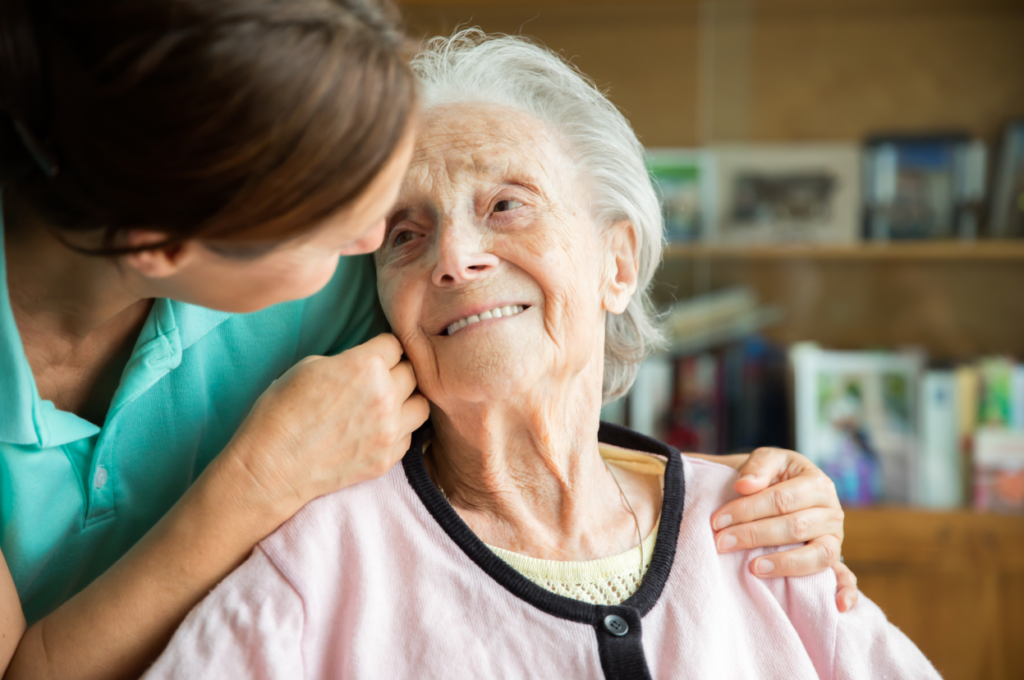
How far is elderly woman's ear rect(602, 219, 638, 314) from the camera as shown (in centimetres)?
128

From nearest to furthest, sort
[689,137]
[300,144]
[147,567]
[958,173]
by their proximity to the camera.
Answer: [300,144] → [147,567] → [958,173] → [689,137]

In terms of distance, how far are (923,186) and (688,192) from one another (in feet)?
2.75

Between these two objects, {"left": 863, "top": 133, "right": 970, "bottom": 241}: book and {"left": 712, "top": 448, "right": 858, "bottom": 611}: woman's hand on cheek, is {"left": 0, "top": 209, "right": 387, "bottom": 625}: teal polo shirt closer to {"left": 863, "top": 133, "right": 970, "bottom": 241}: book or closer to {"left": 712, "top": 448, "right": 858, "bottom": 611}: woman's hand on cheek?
{"left": 712, "top": 448, "right": 858, "bottom": 611}: woman's hand on cheek

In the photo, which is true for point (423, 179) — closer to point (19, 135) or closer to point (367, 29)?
point (367, 29)

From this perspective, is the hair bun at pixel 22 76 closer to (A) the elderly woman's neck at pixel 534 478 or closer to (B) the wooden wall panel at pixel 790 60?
(A) the elderly woman's neck at pixel 534 478

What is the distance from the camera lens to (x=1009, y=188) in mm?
2904

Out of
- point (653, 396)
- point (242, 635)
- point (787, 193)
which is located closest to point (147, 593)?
point (242, 635)

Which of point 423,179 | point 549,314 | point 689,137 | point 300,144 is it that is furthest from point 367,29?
point 689,137

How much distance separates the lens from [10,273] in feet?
Result: 3.26

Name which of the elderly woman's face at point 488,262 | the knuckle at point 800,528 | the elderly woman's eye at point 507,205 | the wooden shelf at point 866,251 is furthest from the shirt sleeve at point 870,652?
the wooden shelf at point 866,251

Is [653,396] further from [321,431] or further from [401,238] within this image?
[321,431]

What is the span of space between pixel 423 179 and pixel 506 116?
0.54ft

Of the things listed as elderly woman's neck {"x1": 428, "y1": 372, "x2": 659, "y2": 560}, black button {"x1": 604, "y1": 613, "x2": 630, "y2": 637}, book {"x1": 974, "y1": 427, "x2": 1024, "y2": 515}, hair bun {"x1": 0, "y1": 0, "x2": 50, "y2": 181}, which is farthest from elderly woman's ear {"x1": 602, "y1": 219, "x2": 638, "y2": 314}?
book {"x1": 974, "y1": 427, "x2": 1024, "y2": 515}

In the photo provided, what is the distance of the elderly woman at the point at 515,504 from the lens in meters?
1.02
